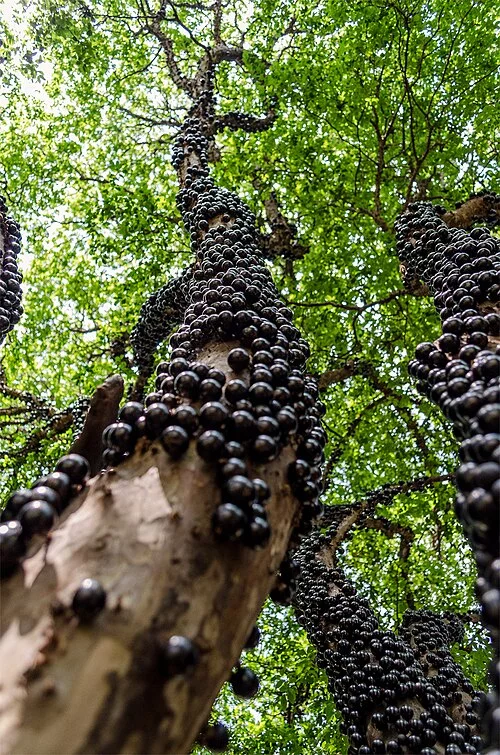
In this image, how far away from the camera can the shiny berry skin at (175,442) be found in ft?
6.58

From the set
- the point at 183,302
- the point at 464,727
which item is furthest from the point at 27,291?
the point at 464,727

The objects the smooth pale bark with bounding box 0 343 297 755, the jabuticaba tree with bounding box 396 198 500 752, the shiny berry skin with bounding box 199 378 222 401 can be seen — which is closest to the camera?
the smooth pale bark with bounding box 0 343 297 755

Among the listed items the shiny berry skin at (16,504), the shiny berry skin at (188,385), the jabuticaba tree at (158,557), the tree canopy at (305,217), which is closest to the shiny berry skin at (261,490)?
the jabuticaba tree at (158,557)

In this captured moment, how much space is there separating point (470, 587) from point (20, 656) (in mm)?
8963

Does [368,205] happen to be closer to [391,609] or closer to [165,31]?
[165,31]

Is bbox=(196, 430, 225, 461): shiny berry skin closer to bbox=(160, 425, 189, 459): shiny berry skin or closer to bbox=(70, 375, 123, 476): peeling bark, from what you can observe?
bbox=(160, 425, 189, 459): shiny berry skin

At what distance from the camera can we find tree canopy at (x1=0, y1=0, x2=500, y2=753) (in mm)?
7562

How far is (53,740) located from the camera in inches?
46.8

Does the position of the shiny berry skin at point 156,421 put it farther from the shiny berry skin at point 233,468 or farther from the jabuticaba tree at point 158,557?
the shiny berry skin at point 233,468

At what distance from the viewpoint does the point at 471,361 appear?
106 inches

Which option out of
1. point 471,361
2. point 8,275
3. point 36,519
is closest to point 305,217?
point 8,275

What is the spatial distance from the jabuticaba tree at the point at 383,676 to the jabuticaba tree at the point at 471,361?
81.2 inches

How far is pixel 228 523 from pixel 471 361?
162cm

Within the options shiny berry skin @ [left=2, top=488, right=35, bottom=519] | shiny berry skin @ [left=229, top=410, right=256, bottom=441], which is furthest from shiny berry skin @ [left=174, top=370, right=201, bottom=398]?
shiny berry skin @ [left=2, top=488, right=35, bottom=519]
